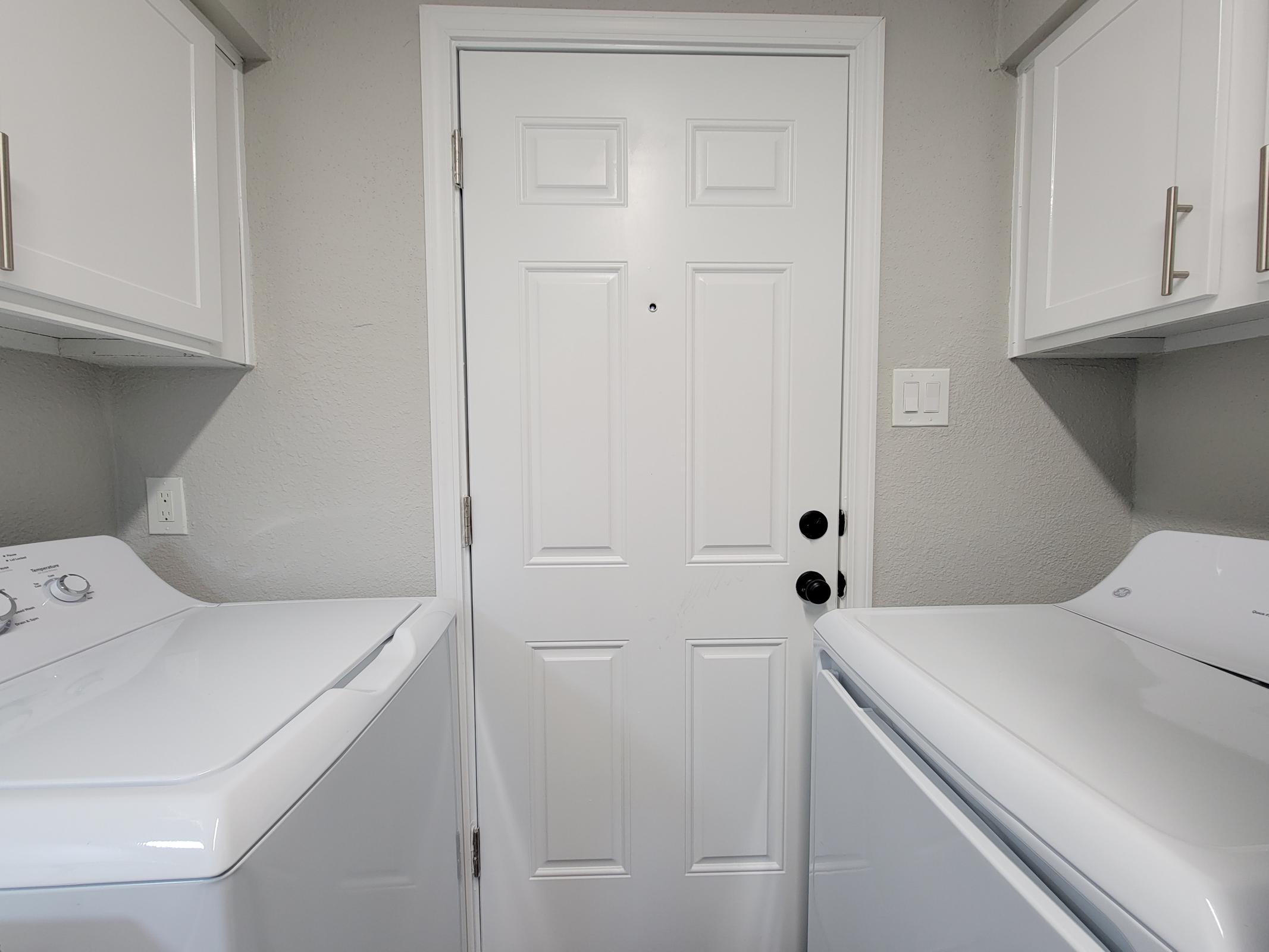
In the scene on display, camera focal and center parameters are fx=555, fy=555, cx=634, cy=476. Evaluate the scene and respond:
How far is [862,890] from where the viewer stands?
853 mm

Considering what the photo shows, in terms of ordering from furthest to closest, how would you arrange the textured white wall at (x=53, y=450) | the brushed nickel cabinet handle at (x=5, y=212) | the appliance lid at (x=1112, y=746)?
the textured white wall at (x=53, y=450) → the brushed nickel cabinet handle at (x=5, y=212) → the appliance lid at (x=1112, y=746)

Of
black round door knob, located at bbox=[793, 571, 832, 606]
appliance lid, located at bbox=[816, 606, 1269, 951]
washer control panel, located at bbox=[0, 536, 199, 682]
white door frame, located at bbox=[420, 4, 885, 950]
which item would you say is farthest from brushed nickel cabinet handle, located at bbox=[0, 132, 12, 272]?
black round door knob, located at bbox=[793, 571, 832, 606]

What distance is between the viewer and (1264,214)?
2.46ft

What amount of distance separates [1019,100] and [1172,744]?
4.29ft

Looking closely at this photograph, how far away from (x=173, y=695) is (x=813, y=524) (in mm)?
1143

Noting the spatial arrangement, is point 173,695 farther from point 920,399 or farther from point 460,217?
point 920,399

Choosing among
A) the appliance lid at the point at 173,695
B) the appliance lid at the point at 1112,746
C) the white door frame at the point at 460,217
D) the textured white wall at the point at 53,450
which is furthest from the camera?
the white door frame at the point at 460,217

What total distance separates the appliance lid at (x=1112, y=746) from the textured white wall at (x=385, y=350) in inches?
17.5

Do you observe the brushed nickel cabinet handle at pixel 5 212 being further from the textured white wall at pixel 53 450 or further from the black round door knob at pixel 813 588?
the black round door knob at pixel 813 588

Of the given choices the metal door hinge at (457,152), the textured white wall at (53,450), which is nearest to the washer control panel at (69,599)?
the textured white wall at (53,450)

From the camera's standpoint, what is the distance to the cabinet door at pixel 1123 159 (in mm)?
817

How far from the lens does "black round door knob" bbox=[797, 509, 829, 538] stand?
126 cm

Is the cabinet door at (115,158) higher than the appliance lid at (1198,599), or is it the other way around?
the cabinet door at (115,158)

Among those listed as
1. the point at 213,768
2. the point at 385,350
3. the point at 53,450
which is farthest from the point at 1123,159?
the point at 53,450
